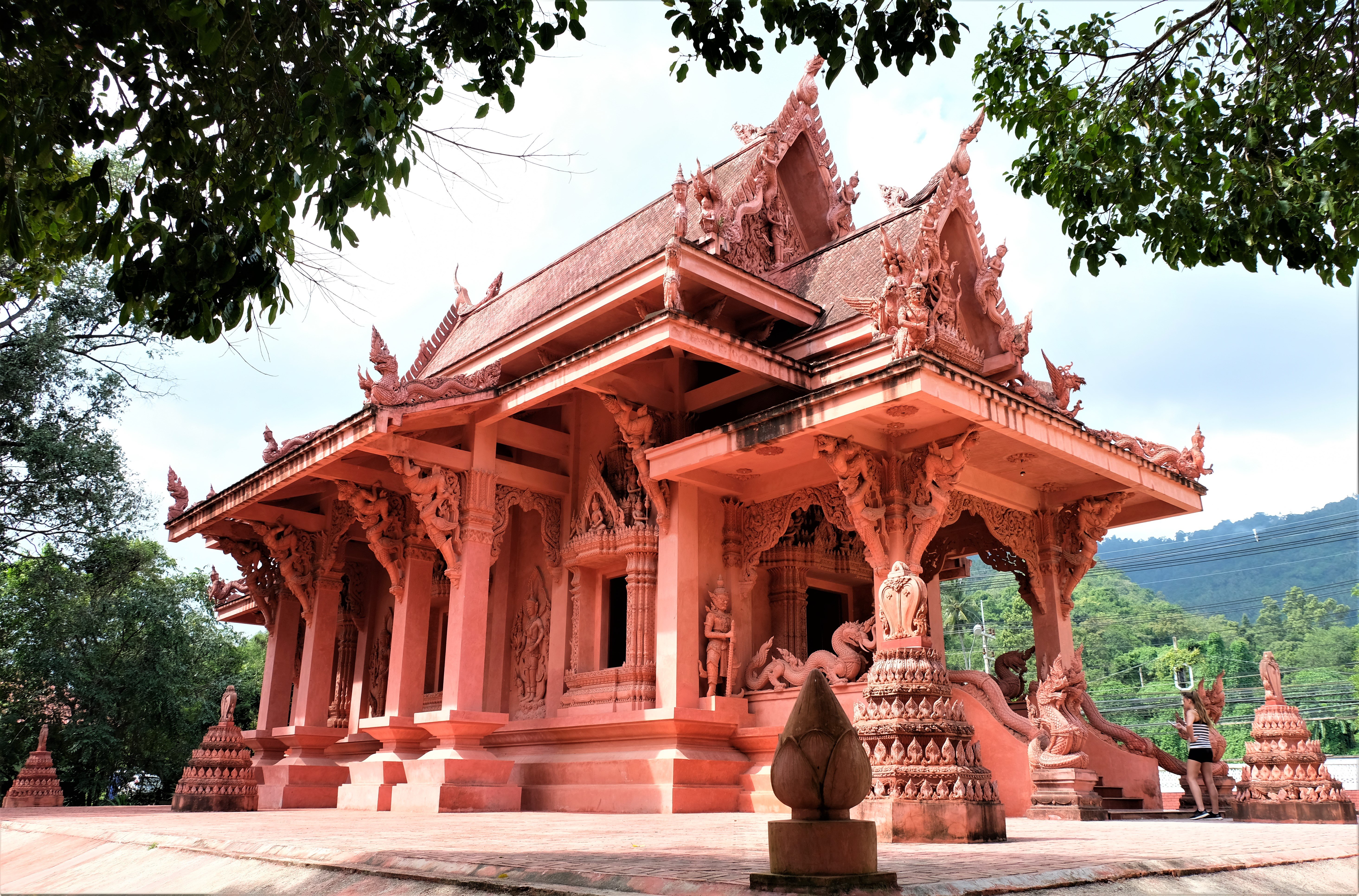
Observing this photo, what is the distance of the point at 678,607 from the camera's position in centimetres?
1106

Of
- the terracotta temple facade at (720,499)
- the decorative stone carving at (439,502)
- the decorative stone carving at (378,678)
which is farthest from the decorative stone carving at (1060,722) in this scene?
the decorative stone carving at (378,678)

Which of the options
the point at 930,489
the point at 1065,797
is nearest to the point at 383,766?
the point at 930,489

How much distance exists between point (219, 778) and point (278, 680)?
513 centimetres

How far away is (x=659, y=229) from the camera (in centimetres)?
1456

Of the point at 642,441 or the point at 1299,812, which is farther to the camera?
the point at 642,441

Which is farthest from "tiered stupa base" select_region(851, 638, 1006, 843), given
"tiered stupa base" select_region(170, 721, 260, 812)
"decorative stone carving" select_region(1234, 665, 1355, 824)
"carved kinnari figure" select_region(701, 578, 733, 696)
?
"tiered stupa base" select_region(170, 721, 260, 812)

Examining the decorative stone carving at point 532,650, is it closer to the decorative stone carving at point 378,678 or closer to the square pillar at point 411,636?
the square pillar at point 411,636

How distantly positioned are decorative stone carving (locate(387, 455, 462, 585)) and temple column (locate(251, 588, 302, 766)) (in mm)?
6281

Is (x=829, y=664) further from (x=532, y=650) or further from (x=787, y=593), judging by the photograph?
(x=532, y=650)

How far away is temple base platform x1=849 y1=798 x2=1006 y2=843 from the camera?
19.4 feet

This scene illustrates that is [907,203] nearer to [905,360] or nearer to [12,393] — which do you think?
[905,360]

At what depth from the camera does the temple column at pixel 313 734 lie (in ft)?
48.9

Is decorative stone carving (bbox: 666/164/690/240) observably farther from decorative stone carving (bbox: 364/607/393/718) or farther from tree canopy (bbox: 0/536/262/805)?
tree canopy (bbox: 0/536/262/805)

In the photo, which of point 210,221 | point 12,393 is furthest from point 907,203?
point 12,393
